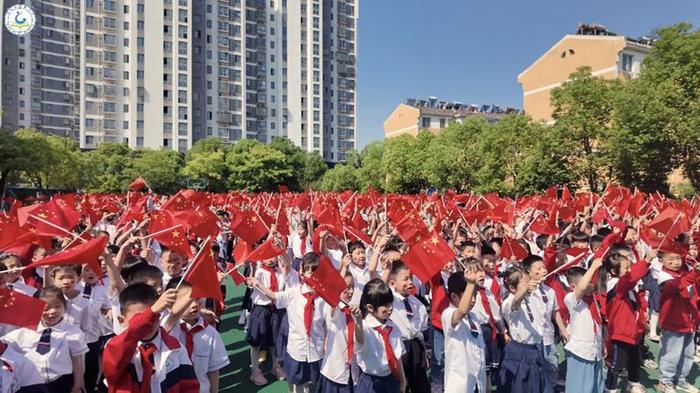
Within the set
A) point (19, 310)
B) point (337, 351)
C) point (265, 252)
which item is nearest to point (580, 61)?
point (265, 252)

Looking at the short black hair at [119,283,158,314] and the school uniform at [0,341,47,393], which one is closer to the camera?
the short black hair at [119,283,158,314]

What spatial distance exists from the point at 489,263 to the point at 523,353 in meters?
1.28

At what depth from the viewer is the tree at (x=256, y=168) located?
43562mm

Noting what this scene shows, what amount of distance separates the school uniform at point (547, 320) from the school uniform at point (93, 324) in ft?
12.2

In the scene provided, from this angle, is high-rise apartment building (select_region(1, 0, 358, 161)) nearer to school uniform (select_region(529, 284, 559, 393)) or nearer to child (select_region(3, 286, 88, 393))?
child (select_region(3, 286, 88, 393))

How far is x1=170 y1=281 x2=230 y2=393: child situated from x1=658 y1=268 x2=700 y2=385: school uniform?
171 inches

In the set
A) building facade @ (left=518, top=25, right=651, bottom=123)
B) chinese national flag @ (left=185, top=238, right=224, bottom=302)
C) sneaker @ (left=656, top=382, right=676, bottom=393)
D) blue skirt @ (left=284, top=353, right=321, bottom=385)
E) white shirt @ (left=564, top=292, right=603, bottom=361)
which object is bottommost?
sneaker @ (left=656, top=382, right=676, bottom=393)

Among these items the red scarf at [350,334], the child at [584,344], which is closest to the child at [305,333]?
the red scarf at [350,334]

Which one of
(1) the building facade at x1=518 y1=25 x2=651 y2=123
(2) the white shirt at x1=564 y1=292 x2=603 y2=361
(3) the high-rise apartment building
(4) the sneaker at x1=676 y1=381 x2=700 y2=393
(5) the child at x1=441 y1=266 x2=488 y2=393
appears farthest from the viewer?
(3) the high-rise apartment building

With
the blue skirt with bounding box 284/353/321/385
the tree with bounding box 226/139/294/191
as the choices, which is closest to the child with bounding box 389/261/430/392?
the blue skirt with bounding box 284/353/321/385

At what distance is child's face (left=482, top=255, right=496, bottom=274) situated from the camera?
16.9ft

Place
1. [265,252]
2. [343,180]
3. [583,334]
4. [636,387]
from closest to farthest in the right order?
1. [583,334]
2. [265,252]
3. [636,387]
4. [343,180]

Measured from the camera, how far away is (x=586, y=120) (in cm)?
2031

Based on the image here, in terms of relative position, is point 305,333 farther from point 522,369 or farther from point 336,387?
point 522,369
